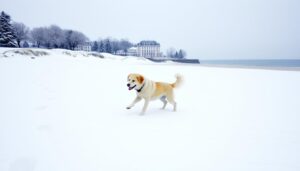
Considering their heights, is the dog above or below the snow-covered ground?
above

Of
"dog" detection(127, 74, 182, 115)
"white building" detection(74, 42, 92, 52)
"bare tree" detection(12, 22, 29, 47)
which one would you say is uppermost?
"bare tree" detection(12, 22, 29, 47)

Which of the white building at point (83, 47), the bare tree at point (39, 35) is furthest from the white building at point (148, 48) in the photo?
the bare tree at point (39, 35)

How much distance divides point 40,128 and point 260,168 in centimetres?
301

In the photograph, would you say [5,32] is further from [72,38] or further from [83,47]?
[83,47]

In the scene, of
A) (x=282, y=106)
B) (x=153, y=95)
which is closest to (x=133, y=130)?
(x=153, y=95)

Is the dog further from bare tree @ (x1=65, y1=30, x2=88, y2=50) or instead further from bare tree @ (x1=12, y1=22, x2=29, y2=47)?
bare tree @ (x1=65, y1=30, x2=88, y2=50)

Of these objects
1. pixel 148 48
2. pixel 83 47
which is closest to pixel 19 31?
pixel 83 47

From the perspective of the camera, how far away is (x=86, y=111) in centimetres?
400

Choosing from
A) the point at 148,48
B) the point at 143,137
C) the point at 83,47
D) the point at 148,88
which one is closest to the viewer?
the point at 143,137

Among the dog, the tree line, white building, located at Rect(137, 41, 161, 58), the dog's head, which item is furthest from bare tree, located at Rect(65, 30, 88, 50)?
the dog's head

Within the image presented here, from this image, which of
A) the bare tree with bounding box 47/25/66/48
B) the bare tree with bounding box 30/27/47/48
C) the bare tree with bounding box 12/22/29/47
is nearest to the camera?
the bare tree with bounding box 12/22/29/47

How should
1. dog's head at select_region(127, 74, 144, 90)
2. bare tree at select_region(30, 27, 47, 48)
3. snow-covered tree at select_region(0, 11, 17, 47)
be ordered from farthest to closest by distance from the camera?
bare tree at select_region(30, 27, 47, 48), snow-covered tree at select_region(0, 11, 17, 47), dog's head at select_region(127, 74, 144, 90)

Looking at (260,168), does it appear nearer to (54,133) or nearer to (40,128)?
(54,133)

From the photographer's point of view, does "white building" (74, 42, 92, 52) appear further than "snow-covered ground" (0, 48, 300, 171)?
Yes
